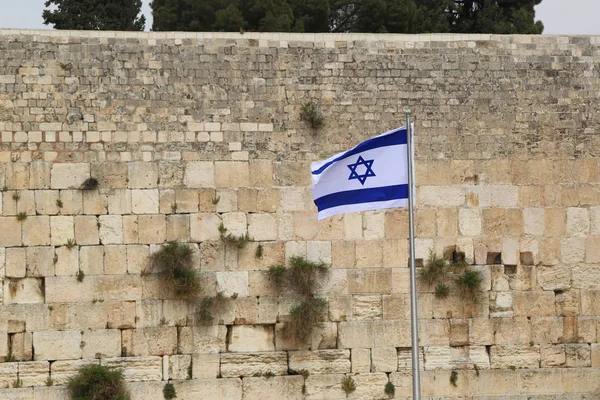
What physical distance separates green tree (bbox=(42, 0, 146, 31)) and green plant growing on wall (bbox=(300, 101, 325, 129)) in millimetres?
6283

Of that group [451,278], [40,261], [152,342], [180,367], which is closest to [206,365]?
[180,367]

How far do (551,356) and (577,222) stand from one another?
1.61 metres

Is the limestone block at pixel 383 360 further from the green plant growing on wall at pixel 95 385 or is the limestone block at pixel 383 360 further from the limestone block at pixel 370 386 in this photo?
the green plant growing on wall at pixel 95 385

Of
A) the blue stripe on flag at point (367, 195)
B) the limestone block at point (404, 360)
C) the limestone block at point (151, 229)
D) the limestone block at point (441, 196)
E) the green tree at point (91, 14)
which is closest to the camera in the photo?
the blue stripe on flag at point (367, 195)

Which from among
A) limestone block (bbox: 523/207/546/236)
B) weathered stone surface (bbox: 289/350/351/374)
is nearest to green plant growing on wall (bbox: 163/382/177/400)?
weathered stone surface (bbox: 289/350/351/374)

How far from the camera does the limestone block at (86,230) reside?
42.7ft

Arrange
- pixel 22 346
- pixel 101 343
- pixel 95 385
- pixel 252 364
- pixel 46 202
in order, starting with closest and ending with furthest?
pixel 95 385 → pixel 22 346 → pixel 101 343 → pixel 46 202 → pixel 252 364

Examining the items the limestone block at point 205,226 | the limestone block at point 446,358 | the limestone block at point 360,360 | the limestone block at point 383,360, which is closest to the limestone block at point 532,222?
the limestone block at point 446,358

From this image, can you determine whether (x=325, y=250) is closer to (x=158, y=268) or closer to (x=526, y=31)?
(x=158, y=268)

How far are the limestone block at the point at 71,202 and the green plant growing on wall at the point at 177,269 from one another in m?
0.98

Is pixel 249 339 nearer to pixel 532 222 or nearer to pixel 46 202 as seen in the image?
pixel 46 202

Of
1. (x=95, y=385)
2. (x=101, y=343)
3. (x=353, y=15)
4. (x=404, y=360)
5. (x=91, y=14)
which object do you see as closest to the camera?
(x=95, y=385)

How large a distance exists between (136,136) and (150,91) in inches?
21.1

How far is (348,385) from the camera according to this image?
13.2 metres
